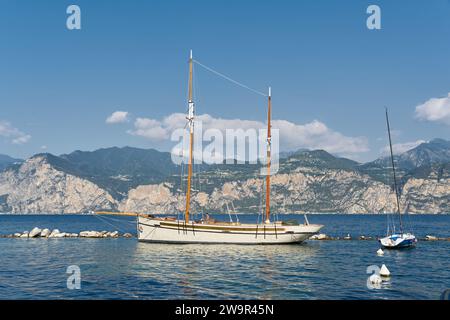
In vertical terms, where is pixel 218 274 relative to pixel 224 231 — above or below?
below

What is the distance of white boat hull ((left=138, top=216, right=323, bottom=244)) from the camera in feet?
196

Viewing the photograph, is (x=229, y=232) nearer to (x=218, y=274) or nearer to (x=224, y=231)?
(x=224, y=231)

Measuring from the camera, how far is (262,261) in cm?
4322

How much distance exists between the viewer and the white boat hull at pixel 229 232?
196 feet

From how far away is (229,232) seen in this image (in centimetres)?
5972

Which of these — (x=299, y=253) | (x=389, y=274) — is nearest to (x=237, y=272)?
(x=389, y=274)

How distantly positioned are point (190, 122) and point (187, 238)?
66.0 feet
